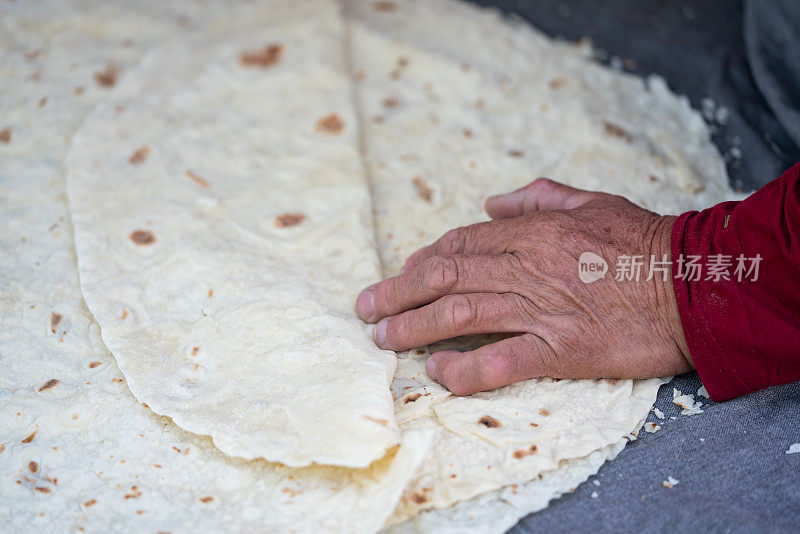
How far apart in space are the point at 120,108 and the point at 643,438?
Result: 196 cm

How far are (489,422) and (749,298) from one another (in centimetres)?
62

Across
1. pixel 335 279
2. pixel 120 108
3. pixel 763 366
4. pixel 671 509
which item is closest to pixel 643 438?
pixel 671 509

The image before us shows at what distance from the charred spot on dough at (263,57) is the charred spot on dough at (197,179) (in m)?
0.59

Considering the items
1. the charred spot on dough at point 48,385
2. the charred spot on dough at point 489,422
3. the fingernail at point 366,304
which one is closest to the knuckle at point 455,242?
the fingernail at point 366,304

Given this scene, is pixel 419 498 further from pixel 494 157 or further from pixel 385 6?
pixel 385 6

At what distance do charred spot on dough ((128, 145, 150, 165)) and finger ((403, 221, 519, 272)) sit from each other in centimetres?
100

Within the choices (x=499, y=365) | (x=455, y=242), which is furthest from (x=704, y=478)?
(x=455, y=242)

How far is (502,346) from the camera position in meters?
1.59

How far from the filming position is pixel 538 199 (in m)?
1.96

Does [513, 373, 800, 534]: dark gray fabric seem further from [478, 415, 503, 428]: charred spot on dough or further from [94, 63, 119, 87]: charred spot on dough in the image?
[94, 63, 119, 87]: charred spot on dough

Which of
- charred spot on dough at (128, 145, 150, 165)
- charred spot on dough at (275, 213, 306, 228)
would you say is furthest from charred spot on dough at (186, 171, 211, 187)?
charred spot on dough at (275, 213, 306, 228)

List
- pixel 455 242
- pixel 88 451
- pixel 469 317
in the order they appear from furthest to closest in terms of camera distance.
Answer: pixel 455 242
pixel 469 317
pixel 88 451

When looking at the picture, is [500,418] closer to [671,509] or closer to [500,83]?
[671,509]

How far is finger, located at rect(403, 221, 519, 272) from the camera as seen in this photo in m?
1.78
